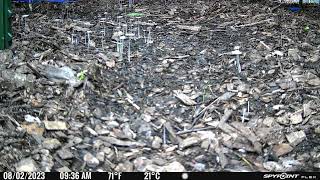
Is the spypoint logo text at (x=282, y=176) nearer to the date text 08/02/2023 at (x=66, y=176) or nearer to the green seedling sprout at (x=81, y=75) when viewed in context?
the date text 08/02/2023 at (x=66, y=176)

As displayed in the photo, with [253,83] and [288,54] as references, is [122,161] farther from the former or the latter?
[288,54]

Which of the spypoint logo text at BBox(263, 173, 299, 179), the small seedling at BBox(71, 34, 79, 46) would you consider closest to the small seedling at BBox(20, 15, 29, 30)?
the small seedling at BBox(71, 34, 79, 46)

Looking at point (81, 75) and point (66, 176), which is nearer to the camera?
point (66, 176)

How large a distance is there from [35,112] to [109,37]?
358 centimetres

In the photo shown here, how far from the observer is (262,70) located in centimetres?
663

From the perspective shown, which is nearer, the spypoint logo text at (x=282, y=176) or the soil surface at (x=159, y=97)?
the spypoint logo text at (x=282, y=176)

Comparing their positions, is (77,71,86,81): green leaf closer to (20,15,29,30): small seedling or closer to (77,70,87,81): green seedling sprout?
(77,70,87,81): green seedling sprout

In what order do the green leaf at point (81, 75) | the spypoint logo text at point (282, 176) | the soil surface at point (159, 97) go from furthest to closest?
the green leaf at point (81, 75) < the soil surface at point (159, 97) < the spypoint logo text at point (282, 176)

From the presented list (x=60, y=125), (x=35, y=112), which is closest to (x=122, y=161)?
(x=60, y=125)

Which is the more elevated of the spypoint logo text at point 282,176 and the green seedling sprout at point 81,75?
the green seedling sprout at point 81,75
